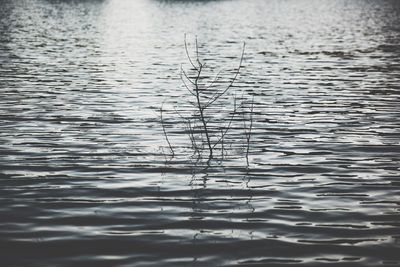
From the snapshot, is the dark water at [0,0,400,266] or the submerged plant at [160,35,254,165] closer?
the dark water at [0,0,400,266]

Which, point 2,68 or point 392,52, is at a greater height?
point 2,68

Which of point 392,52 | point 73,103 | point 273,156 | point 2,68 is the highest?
point 273,156

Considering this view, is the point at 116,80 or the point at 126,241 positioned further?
the point at 116,80

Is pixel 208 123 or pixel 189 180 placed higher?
pixel 189 180

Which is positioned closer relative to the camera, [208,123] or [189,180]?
[189,180]

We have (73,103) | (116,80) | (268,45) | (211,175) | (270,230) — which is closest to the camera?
(270,230)

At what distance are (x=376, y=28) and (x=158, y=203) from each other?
6163 centimetres

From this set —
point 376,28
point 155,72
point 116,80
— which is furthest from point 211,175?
point 376,28

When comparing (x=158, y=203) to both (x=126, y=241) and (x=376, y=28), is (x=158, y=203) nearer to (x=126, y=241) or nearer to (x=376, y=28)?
(x=126, y=241)

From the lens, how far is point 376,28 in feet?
216

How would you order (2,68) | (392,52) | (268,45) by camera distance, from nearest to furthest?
(2,68), (392,52), (268,45)

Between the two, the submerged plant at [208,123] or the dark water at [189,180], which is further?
the submerged plant at [208,123]

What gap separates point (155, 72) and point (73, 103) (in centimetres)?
1133

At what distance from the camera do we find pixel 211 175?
1212 centimetres
